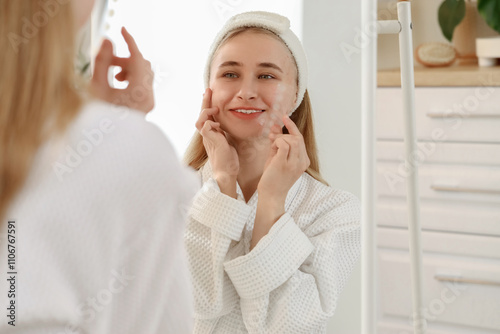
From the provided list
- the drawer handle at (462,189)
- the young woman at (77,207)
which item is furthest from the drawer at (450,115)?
the young woman at (77,207)

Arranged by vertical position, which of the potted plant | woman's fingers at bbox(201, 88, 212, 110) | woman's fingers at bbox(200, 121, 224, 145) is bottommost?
woman's fingers at bbox(200, 121, 224, 145)

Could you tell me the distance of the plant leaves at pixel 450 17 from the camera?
1.65 metres

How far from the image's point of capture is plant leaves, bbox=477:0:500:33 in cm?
160

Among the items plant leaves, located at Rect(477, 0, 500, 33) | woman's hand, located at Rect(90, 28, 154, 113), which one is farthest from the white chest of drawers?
woman's hand, located at Rect(90, 28, 154, 113)

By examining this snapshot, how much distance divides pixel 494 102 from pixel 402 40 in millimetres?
774

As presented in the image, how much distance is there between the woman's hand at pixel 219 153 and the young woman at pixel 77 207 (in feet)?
0.93

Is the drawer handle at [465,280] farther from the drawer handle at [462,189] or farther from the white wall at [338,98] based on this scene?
the white wall at [338,98]

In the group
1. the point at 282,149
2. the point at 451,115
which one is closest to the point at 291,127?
the point at 282,149

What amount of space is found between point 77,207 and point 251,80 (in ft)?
1.17

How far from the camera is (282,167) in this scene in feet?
1.93

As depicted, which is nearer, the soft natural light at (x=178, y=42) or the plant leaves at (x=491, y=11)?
the soft natural light at (x=178, y=42)

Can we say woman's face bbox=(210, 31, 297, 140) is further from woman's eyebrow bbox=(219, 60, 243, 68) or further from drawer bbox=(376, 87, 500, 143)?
drawer bbox=(376, 87, 500, 143)

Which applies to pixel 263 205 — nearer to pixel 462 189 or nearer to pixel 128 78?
pixel 128 78

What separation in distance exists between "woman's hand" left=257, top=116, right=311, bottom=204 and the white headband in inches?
3.5
